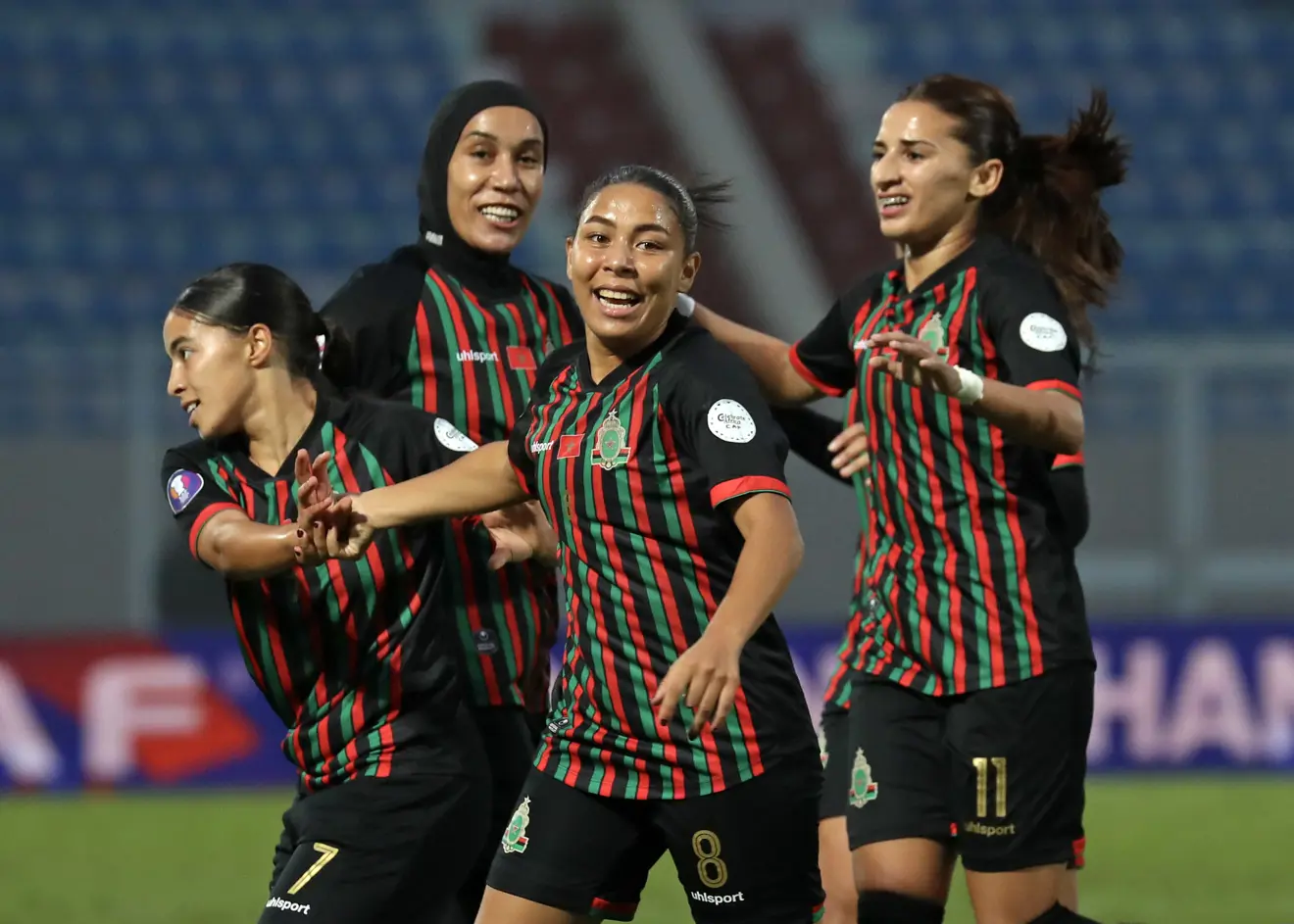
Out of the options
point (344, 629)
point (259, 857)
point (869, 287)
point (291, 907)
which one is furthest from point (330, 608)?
point (259, 857)

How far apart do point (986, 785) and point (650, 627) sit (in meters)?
1.04

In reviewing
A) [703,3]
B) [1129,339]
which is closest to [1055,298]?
[1129,339]

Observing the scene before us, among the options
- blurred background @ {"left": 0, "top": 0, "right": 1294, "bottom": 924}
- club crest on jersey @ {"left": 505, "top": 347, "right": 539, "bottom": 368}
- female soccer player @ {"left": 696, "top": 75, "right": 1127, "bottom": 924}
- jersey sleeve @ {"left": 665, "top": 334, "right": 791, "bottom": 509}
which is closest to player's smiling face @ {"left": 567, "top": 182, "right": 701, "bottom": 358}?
jersey sleeve @ {"left": 665, "top": 334, "right": 791, "bottom": 509}

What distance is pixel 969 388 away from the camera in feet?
13.9

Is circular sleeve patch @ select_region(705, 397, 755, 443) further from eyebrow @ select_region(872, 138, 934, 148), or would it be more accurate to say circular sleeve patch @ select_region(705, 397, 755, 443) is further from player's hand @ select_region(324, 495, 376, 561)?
eyebrow @ select_region(872, 138, 934, 148)

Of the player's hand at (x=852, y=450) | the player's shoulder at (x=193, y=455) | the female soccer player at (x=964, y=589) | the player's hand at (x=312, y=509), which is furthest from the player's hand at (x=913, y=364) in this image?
the player's shoulder at (x=193, y=455)

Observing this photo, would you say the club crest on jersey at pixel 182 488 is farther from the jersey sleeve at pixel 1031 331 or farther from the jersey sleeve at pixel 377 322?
the jersey sleeve at pixel 1031 331

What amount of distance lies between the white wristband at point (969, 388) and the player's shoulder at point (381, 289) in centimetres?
146

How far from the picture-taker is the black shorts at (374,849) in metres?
4.22

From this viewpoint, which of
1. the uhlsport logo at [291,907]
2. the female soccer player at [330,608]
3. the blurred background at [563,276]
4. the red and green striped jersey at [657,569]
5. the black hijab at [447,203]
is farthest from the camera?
the blurred background at [563,276]

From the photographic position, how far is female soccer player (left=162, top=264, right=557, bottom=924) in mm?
4328

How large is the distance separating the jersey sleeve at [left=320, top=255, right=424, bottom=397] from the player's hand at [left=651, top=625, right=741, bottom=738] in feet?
5.32

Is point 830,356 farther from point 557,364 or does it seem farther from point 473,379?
point 557,364

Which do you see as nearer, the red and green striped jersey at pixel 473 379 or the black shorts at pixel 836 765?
the red and green striped jersey at pixel 473 379
